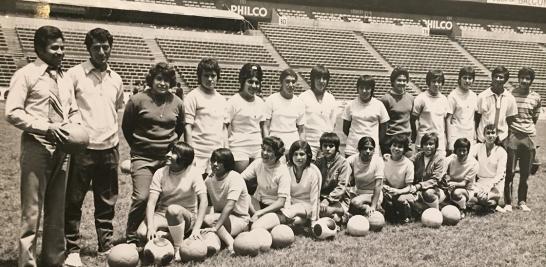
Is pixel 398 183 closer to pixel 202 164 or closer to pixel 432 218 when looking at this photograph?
pixel 432 218

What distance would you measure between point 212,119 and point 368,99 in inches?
92.5

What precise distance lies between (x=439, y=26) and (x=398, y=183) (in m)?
39.4

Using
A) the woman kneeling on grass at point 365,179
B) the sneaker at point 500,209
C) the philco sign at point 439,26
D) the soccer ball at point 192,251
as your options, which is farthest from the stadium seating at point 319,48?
the soccer ball at point 192,251

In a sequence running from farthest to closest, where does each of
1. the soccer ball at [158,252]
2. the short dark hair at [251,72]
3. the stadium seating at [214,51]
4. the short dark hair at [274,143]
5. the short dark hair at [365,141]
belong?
the stadium seating at [214,51], the short dark hair at [365,141], the short dark hair at [251,72], the short dark hair at [274,143], the soccer ball at [158,252]

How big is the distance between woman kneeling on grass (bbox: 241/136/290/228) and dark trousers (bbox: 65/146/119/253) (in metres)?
1.60

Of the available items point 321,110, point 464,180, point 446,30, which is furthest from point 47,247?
point 446,30

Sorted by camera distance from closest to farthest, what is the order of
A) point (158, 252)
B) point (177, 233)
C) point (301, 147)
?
point (158, 252) < point (177, 233) < point (301, 147)

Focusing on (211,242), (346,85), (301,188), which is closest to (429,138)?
(301,188)

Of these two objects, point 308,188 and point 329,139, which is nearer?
point 308,188

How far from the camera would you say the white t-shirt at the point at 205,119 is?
618cm

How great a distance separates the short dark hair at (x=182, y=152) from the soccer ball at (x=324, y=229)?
1749 mm

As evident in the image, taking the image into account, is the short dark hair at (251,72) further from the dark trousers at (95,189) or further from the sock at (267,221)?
the dark trousers at (95,189)

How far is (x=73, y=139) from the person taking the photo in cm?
452

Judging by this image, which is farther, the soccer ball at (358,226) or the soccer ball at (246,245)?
the soccer ball at (358,226)
